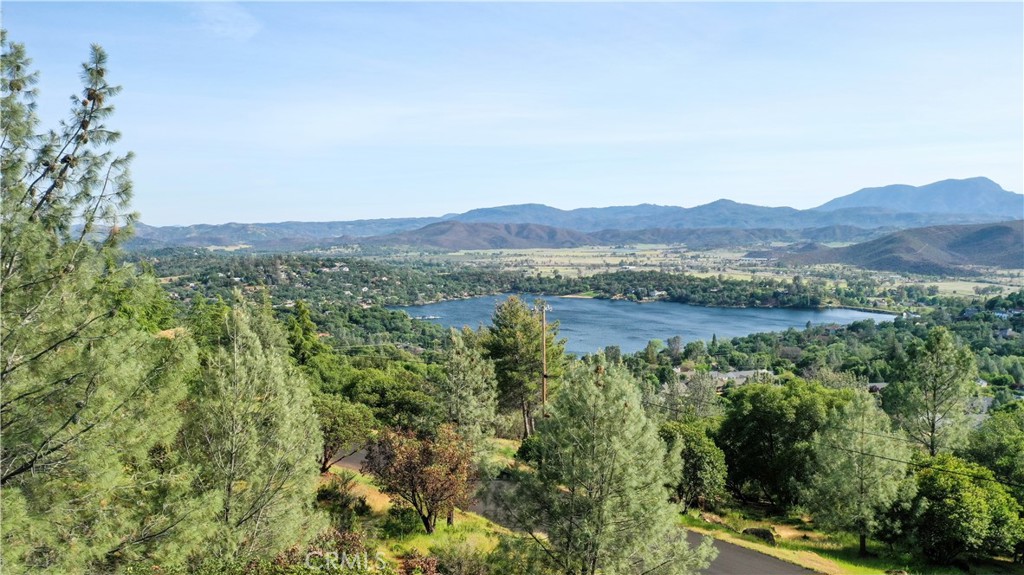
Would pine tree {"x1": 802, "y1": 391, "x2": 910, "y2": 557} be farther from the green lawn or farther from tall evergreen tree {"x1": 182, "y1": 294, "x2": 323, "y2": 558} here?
tall evergreen tree {"x1": 182, "y1": 294, "x2": 323, "y2": 558}

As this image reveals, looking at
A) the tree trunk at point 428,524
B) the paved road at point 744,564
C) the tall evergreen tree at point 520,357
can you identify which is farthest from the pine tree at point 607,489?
the tall evergreen tree at point 520,357

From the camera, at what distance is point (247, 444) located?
8.49 metres

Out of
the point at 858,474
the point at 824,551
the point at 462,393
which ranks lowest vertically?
the point at 824,551

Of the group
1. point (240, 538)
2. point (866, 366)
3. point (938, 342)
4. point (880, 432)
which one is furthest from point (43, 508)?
point (866, 366)

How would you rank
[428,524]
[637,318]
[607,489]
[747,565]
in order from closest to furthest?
[607,489] → [747,565] → [428,524] → [637,318]

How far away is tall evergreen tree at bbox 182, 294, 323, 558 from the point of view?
844cm

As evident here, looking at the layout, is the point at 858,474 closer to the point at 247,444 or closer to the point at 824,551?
the point at 824,551

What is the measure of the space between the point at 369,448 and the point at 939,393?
19228mm

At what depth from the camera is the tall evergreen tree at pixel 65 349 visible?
550 centimetres

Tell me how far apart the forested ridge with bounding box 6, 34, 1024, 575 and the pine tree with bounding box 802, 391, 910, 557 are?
0.06m

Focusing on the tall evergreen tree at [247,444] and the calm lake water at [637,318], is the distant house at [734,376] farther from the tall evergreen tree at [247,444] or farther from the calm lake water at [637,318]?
the tall evergreen tree at [247,444]

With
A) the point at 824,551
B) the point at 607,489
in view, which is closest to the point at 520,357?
the point at 824,551

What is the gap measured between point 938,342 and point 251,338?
21.7 metres

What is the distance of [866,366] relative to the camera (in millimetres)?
61312
